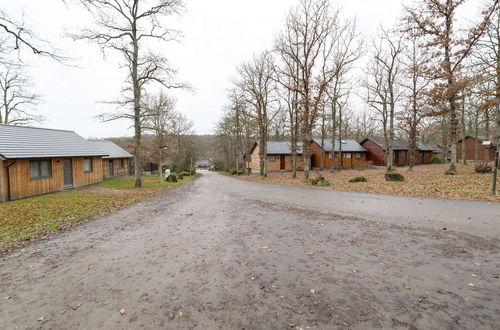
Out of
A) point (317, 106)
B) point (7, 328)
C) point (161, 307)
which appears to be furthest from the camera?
point (317, 106)

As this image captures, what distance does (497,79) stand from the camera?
15227mm

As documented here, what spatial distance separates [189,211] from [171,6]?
1492 centimetres


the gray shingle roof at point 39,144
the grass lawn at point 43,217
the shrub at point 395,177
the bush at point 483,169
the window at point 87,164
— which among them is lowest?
the grass lawn at point 43,217

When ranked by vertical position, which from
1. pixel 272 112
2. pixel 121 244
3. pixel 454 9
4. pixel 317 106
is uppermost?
pixel 454 9

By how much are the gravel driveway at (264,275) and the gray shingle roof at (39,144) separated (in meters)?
11.3

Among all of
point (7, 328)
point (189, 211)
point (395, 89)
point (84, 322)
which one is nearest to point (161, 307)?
point (84, 322)

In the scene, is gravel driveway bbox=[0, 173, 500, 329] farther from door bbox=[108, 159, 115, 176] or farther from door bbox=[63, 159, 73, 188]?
door bbox=[108, 159, 115, 176]

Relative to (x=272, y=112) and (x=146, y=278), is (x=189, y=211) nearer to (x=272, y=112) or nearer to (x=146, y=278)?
(x=146, y=278)

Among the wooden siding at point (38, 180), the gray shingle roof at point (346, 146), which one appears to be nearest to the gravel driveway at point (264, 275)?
the wooden siding at point (38, 180)

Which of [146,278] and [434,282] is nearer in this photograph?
[434,282]

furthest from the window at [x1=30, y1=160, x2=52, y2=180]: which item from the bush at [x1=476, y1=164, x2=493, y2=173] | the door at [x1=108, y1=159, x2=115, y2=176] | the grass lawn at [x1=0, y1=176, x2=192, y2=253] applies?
the bush at [x1=476, y1=164, x2=493, y2=173]

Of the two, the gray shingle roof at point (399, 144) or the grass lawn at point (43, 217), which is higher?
the gray shingle roof at point (399, 144)

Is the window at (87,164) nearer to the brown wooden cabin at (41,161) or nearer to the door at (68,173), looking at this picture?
the brown wooden cabin at (41,161)

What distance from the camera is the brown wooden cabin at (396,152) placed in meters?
35.0
